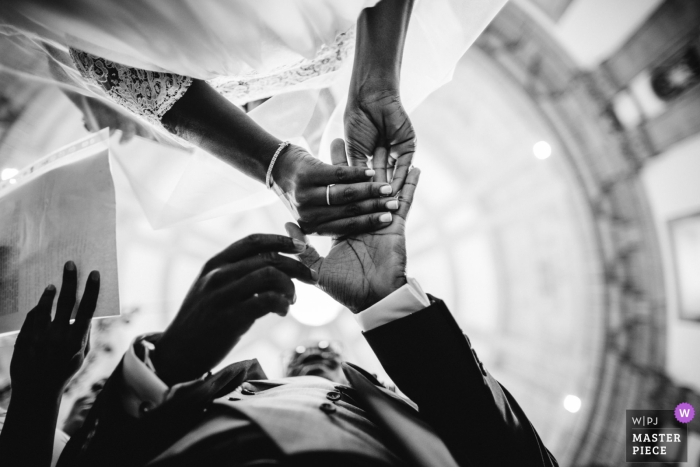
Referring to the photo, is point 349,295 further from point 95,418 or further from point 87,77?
point 87,77

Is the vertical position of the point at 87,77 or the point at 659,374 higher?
the point at 87,77

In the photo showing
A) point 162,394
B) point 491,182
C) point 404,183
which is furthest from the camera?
point 491,182

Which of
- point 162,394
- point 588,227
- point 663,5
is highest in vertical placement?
point 663,5

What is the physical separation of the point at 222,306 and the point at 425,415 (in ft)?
1.94

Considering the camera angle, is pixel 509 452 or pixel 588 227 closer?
pixel 509 452

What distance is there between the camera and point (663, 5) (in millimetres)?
2410

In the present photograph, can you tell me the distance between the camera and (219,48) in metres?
0.96

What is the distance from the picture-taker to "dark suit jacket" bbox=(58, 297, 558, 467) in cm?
80

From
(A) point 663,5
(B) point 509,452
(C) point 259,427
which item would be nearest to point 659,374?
(A) point 663,5

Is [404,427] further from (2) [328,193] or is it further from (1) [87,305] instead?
(1) [87,305]

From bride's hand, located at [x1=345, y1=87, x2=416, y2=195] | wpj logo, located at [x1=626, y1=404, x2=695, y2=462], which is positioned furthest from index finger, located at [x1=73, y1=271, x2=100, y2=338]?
wpj logo, located at [x1=626, y1=404, x2=695, y2=462]

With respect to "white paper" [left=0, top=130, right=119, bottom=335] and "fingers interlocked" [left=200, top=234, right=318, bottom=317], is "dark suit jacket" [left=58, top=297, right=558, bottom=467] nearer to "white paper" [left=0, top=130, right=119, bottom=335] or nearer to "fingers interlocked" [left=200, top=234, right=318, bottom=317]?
"fingers interlocked" [left=200, top=234, right=318, bottom=317]

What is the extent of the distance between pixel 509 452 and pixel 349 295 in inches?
21.4

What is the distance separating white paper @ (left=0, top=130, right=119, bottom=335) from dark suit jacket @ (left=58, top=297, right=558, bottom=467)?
1.16ft
